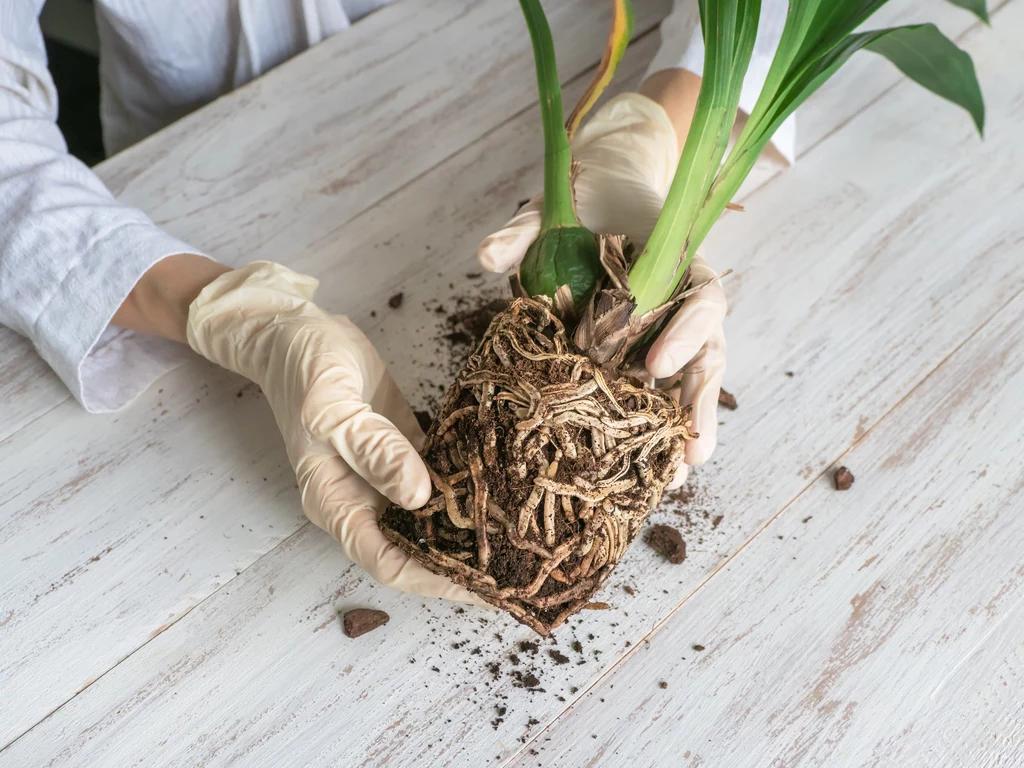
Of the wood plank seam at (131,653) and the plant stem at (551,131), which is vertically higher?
the plant stem at (551,131)

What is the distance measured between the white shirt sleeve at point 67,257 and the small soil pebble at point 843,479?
0.84 metres

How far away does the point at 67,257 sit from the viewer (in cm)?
101

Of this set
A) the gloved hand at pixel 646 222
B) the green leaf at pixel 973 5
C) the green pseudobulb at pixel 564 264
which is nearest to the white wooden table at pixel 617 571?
the gloved hand at pixel 646 222

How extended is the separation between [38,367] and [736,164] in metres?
0.90

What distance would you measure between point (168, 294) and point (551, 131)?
495 millimetres

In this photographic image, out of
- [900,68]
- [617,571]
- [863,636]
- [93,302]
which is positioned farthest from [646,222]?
[93,302]

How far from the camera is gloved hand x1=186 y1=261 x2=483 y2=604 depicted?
0.87 meters

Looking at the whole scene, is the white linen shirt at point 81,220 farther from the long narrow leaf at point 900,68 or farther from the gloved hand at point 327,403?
the long narrow leaf at point 900,68

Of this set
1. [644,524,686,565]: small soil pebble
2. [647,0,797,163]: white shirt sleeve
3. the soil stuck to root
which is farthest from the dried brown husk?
[647,0,797,163]: white shirt sleeve

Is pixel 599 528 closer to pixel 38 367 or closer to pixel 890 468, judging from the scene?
pixel 890 468

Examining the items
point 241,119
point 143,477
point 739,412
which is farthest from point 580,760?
point 241,119

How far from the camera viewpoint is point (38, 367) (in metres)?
1.08

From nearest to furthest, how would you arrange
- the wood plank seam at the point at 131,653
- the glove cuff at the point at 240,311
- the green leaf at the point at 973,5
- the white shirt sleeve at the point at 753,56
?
the green leaf at the point at 973,5, the wood plank seam at the point at 131,653, the glove cuff at the point at 240,311, the white shirt sleeve at the point at 753,56

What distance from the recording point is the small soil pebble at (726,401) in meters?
1.05
